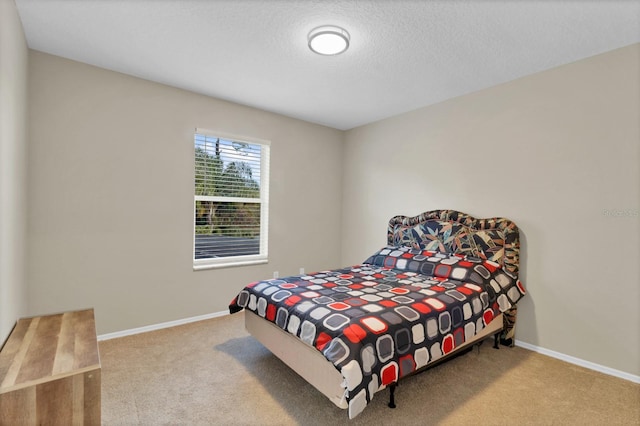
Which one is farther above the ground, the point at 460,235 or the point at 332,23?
the point at 332,23

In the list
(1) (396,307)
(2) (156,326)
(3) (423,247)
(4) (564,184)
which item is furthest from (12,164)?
(4) (564,184)

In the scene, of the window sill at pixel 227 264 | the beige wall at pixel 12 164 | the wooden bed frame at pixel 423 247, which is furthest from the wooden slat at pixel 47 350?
the window sill at pixel 227 264

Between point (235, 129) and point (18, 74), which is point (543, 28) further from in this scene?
point (18, 74)

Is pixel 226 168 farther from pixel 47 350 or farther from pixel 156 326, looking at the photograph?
pixel 47 350

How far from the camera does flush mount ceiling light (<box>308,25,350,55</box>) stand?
2.17m

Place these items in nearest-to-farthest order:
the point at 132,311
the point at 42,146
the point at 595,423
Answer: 1. the point at 595,423
2. the point at 42,146
3. the point at 132,311

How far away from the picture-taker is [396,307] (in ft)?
6.82

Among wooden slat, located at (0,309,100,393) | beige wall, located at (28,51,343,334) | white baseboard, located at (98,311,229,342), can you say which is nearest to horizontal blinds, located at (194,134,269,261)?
beige wall, located at (28,51,343,334)

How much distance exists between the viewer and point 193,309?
135 inches

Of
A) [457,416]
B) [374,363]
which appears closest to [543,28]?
[374,363]

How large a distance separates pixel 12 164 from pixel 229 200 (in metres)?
1.99

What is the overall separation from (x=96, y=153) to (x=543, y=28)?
12.2 feet

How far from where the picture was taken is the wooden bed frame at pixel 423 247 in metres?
1.84

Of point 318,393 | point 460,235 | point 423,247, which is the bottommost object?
point 318,393
